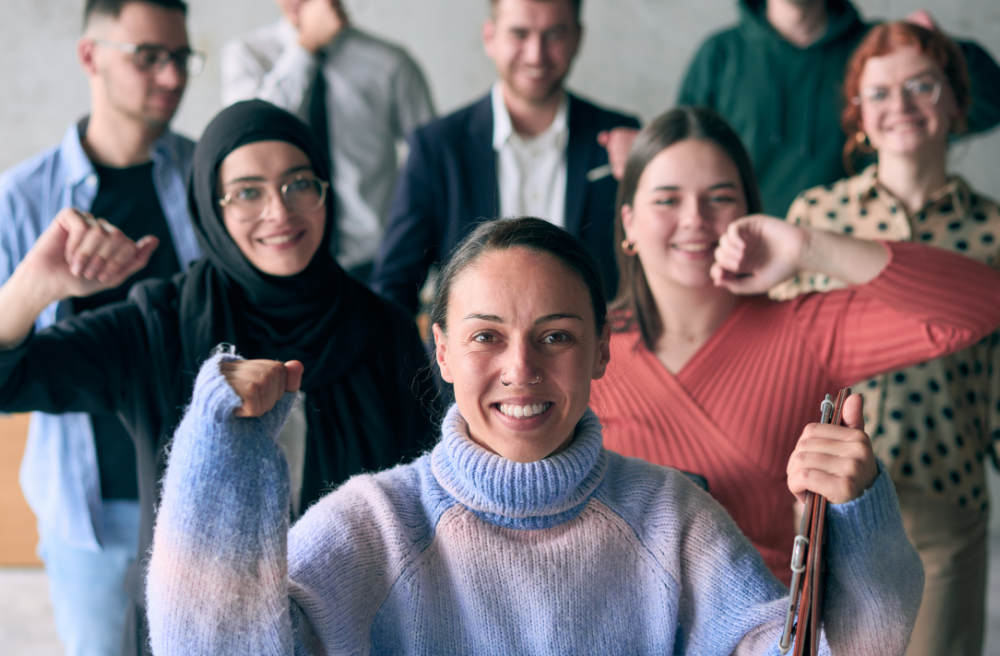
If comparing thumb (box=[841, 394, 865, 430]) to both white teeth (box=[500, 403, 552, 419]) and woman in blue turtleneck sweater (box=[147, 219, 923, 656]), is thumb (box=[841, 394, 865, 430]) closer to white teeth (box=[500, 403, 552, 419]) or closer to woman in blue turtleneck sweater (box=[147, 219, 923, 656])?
woman in blue turtleneck sweater (box=[147, 219, 923, 656])

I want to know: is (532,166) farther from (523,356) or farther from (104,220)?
(523,356)

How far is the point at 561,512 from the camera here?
3.95 ft

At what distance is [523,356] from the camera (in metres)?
1.15

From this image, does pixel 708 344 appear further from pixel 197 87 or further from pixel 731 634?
pixel 197 87

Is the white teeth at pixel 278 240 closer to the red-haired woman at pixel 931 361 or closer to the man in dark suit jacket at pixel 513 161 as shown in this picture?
the man in dark suit jacket at pixel 513 161

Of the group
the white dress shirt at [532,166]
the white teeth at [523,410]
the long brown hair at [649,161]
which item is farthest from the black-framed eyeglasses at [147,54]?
the white teeth at [523,410]

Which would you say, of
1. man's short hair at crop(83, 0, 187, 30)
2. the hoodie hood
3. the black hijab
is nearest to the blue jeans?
the black hijab

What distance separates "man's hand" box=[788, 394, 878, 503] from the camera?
3.42 ft

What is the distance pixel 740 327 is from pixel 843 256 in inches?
9.5

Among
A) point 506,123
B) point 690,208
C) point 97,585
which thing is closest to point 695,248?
point 690,208

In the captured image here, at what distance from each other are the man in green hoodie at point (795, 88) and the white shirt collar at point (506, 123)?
565 millimetres

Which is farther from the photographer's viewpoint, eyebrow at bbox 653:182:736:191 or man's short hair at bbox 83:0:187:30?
man's short hair at bbox 83:0:187:30

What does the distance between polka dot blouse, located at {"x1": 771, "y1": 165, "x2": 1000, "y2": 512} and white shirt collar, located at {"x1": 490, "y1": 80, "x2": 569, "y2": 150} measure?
2.98 feet

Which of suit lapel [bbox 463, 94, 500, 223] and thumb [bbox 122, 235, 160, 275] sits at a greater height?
suit lapel [bbox 463, 94, 500, 223]
